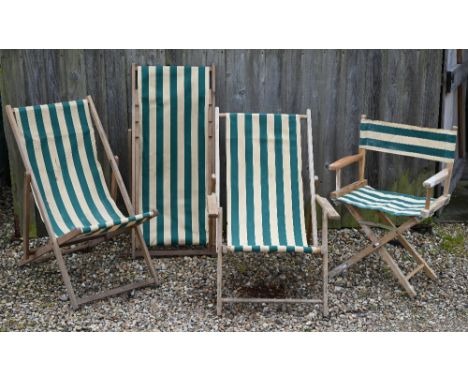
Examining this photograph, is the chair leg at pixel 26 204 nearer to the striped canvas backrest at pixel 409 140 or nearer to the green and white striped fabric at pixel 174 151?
the green and white striped fabric at pixel 174 151

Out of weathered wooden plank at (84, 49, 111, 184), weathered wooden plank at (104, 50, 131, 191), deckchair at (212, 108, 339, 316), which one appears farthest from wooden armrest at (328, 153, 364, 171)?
weathered wooden plank at (84, 49, 111, 184)

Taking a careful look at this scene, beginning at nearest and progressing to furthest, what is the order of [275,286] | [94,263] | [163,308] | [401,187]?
[163,308] → [275,286] → [94,263] → [401,187]

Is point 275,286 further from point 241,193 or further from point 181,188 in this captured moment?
point 181,188

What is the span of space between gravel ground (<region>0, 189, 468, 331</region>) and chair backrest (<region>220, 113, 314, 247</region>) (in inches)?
16.1

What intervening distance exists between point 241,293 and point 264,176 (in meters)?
0.75

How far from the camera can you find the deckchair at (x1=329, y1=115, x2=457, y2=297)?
4.09 metres

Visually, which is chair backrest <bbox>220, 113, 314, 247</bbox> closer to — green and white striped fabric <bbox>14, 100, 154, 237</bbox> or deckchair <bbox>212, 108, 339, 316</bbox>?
deckchair <bbox>212, 108, 339, 316</bbox>

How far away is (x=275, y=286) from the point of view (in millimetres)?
4227

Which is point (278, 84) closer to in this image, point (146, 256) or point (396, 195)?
point (396, 195)

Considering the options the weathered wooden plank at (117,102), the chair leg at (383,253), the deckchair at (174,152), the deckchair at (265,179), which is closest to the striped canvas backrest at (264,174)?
the deckchair at (265,179)

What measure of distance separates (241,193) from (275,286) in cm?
61

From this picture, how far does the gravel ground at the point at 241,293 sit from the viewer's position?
3.79 meters

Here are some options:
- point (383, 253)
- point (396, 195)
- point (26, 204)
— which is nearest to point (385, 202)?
point (396, 195)

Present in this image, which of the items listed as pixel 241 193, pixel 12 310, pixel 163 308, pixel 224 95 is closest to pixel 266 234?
pixel 241 193
